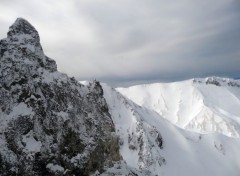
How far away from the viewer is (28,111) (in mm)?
33906

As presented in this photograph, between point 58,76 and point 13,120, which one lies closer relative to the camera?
point 13,120

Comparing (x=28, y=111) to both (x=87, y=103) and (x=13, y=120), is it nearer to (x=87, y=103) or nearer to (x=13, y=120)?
(x=13, y=120)

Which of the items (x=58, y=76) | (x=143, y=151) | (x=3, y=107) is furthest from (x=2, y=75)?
(x=143, y=151)

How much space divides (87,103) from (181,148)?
160972 mm

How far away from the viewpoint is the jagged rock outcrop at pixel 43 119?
3231cm

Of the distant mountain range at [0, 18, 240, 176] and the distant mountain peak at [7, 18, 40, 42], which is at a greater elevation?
the distant mountain peak at [7, 18, 40, 42]

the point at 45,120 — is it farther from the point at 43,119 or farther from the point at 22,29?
the point at 22,29

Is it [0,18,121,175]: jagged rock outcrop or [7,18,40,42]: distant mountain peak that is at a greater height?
[7,18,40,42]: distant mountain peak

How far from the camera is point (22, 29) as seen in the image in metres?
39.9

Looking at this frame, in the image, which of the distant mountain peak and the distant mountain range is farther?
the distant mountain peak

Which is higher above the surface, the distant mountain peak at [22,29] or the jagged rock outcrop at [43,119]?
the distant mountain peak at [22,29]

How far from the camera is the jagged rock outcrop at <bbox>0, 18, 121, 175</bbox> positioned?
3231 cm

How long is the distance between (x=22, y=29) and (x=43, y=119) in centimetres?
1057

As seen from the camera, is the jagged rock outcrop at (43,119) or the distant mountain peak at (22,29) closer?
the jagged rock outcrop at (43,119)
